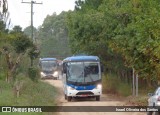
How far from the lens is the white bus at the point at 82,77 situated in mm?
31781

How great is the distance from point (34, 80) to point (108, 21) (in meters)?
7.66

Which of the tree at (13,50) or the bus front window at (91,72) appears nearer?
the bus front window at (91,72)

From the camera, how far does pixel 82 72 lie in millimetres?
32312

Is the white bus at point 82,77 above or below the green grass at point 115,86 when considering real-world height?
above

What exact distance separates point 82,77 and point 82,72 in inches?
13.5

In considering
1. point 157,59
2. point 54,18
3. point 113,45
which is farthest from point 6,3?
point 54,18

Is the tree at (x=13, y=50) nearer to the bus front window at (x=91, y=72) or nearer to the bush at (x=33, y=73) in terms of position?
the bush at (x=33, y=73)

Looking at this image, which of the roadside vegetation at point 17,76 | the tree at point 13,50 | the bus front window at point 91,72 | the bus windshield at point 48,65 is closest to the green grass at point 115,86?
the roadside vegetation at point 17,76

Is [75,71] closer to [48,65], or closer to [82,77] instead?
[82,77]

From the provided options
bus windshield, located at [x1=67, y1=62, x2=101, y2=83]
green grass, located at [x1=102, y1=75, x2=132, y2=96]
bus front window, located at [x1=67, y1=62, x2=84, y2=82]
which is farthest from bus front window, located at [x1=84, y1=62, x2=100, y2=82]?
green grass, located at [x1=102, y1=75, x2=132, y2=96]

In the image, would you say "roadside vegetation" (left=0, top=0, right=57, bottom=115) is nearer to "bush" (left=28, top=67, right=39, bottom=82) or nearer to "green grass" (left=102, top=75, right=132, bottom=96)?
"bush" (left=28, top=67, right=39, bottom=82)

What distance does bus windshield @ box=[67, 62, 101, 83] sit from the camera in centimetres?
3212

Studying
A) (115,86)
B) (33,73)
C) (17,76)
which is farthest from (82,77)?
(115,86)

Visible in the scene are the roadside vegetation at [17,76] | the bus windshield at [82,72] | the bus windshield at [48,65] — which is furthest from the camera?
the bus windshield at [48,65]
